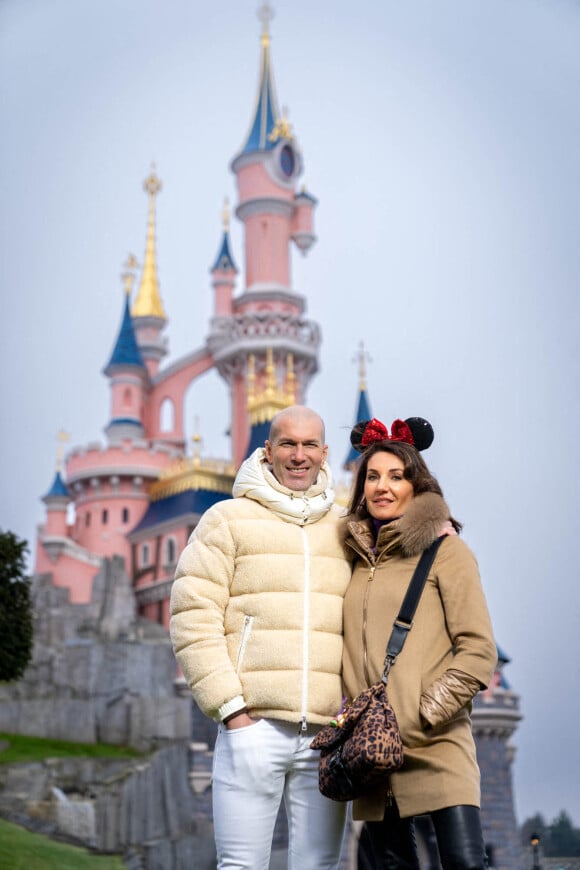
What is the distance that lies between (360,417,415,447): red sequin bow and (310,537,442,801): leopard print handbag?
604 millimetres

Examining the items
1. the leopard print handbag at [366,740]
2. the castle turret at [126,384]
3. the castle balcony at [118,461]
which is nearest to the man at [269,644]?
the leopard print handbag at [366,740]

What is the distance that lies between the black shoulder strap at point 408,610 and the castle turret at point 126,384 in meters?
24.8

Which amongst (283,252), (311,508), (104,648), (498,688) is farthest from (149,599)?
(311,508)

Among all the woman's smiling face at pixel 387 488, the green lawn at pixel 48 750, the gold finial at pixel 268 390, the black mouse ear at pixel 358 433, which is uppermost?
the gold finial at pixel 268 390

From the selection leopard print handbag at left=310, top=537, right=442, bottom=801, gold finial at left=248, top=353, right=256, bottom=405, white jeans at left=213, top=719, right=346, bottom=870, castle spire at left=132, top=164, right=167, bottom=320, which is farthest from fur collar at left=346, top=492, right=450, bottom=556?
castle spire at left=132, top=164, right=167, bottom=320

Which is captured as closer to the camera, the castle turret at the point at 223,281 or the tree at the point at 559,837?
the tree at the point at 559,837

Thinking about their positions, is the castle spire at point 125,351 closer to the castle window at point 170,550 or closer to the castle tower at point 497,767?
the castle window at point 170,550

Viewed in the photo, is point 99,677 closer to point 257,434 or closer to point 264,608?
point 257,434

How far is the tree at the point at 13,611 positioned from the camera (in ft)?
57.3

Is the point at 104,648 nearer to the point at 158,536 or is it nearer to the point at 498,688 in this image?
the point at 158,536

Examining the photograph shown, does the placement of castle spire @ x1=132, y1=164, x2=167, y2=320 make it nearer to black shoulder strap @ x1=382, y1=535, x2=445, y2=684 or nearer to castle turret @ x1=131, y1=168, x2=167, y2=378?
castle turret @ x1=131, y1=168, x2=167, y2=378

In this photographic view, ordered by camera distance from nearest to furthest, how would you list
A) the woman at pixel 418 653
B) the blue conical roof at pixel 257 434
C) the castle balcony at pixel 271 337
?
the woman at pixel 418 653
the blue conical roof at pixel 257 434
the castle balcony at pixel 271 337

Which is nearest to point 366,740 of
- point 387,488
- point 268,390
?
point 387,488

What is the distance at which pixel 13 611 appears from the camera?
1788 cm
